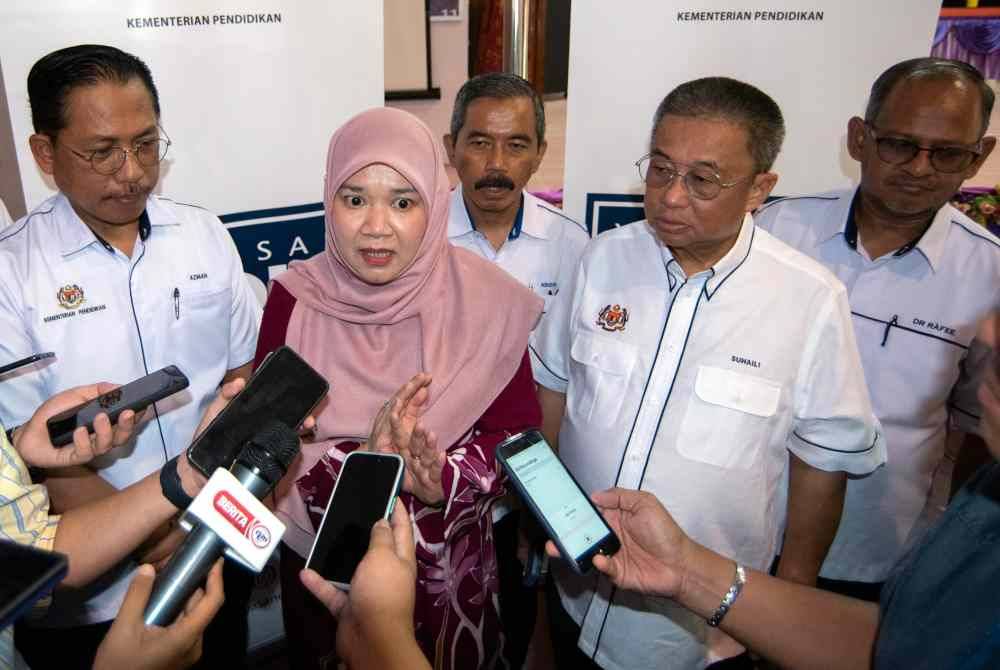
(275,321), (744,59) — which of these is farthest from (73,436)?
(744,59)

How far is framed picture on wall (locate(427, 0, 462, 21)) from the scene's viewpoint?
6.51m

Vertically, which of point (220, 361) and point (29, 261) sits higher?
point (29, 261)

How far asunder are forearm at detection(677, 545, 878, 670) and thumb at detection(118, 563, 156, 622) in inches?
39.5

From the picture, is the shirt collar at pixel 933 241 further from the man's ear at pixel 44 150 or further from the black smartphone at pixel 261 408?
the man's ear at pixel 44 150

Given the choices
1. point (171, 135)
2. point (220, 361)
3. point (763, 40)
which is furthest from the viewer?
point (763, 40)

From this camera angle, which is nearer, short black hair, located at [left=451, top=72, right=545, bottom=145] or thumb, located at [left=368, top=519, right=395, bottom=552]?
thumb, located at [left=368, top=519, right=395, bottom=552]

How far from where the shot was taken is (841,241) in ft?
6.79

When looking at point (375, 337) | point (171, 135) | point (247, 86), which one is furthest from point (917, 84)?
point (171, 135)

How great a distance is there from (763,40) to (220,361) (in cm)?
233

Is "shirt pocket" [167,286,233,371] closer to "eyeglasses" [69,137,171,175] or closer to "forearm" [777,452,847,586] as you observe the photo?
"eyeglasses" [69,137,171,175]

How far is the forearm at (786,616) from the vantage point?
127 cm

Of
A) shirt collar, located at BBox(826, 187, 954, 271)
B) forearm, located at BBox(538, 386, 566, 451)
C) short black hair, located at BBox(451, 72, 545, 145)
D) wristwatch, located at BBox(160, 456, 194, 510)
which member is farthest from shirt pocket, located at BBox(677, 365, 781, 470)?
short black hair, located at BBox(451, 72, 545, 145)

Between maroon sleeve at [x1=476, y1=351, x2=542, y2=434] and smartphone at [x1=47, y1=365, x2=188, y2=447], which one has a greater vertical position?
smartphone at [x1=47, y1=365, x2=188, y2=447]

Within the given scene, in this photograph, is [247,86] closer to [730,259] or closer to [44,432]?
[44,432]
